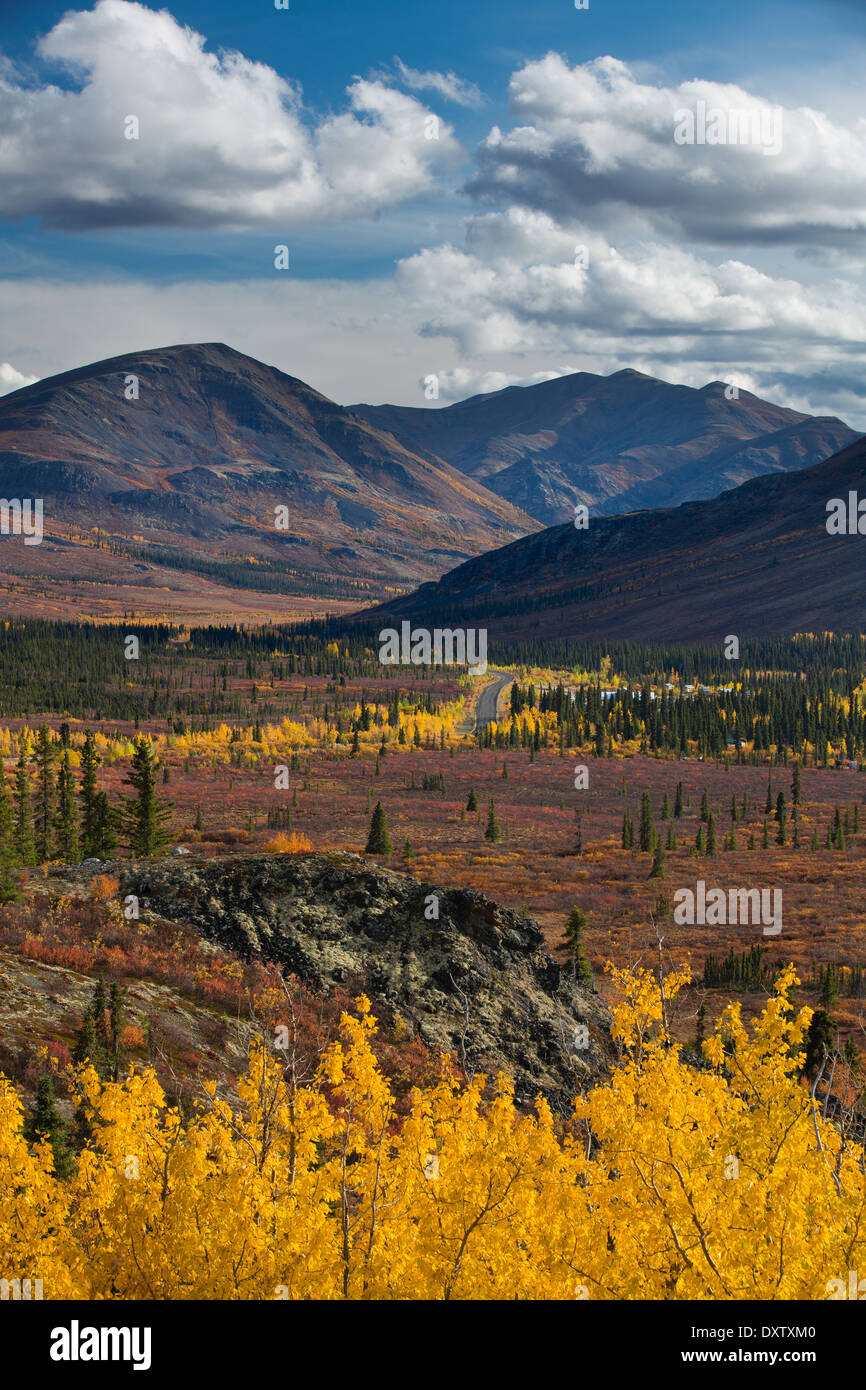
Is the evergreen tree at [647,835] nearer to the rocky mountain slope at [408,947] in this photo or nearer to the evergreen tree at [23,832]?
the evergreen tree at [23,832]

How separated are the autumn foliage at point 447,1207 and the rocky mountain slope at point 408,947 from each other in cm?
1929

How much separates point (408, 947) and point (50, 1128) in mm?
20962

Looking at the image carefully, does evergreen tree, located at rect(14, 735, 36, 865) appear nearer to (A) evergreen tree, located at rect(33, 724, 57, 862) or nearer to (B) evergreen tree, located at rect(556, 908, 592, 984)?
(A) evergreen tree, located at rect(33, 724, 57, 862)

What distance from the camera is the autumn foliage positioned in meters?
13.1

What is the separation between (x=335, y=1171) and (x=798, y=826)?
107m

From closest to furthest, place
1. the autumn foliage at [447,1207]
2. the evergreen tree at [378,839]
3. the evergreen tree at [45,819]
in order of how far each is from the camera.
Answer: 1. the autumn foliage at [447,1207]
2. the evergreen tree at [45,819]
3. the evergreen tree at [378,839]

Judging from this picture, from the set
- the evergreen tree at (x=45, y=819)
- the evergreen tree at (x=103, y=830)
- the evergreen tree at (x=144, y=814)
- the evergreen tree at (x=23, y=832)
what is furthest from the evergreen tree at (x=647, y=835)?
the evergreen tree at (x=23, y=832)

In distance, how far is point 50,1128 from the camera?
18781mm

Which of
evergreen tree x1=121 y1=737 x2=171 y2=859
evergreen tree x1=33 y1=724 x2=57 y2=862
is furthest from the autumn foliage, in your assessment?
evergreen tree x1=33 y1=724 x2=57 y2=862

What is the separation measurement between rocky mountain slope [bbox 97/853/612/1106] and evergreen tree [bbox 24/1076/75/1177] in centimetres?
1683

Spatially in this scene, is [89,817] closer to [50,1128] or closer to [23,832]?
[23,832]

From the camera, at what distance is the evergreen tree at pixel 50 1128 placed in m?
18.6

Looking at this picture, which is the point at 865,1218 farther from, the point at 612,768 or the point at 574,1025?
the point at 612,768
